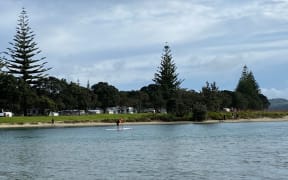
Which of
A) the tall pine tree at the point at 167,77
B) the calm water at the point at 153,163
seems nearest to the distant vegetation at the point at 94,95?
the tall pine tree at the point at 167,77

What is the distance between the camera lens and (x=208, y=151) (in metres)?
48.8

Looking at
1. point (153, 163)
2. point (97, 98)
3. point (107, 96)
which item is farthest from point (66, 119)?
point (153, 163)

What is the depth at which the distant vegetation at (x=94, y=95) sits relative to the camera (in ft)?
449

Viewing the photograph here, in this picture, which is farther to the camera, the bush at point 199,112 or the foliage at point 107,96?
the foliage at point 107,96

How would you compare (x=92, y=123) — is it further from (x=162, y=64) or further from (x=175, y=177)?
(x=175, y=177)

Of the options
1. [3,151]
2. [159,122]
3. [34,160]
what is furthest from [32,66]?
[34,160]

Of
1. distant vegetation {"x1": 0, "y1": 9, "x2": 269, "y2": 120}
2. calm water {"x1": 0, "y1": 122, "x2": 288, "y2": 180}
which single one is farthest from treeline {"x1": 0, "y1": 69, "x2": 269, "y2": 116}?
calm water {"x1": 0, "y1": 122, "x2": 288, "y2": 180}

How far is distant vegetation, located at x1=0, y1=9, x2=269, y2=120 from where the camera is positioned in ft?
449

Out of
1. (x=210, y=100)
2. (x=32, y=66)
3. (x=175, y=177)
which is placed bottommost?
(x=175, y=177)

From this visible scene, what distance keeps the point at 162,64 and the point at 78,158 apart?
12903 cm

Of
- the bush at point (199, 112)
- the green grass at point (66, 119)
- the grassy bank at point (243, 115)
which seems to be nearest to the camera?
the green grass at point (66, 119)

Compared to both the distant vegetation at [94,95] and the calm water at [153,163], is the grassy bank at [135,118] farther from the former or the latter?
the calm water at [153,163]

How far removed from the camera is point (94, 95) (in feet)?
601

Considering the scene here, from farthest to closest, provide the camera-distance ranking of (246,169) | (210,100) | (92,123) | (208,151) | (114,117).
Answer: (210,100), (114,117), (92,123), (208,151), (246,169)
